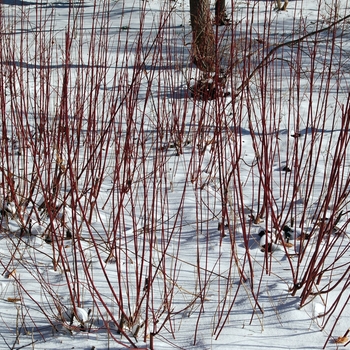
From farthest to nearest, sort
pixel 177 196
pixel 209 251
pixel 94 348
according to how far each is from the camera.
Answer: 1. pixel 177 196
2. pixel 209 251
3. pixel 94 348

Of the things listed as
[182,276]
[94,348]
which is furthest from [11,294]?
[182,276]

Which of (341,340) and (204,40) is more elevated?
(204,40)

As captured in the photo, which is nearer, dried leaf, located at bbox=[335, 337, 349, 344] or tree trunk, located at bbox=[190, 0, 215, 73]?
dried leaf, located at bbox=[335, 337, 349, 344]

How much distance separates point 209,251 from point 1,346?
913mm

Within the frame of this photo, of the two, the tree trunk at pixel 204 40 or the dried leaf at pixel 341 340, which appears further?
the tree trunk at pixel 204 40

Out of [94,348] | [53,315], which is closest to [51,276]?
[53,315]

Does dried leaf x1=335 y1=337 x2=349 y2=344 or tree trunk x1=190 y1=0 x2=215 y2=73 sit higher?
tree trunk x1=190 y1=0 x2=215 y2=73

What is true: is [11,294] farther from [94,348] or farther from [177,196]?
[177,196]

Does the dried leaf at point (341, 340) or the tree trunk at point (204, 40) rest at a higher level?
the tree trunk at point (204, 40)

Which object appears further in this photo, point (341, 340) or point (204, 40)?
point (204, 40)

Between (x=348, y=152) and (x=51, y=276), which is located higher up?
(x=348, y=152)

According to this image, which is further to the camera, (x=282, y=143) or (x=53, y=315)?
(x=282, y=143)

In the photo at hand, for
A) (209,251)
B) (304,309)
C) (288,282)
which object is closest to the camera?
(304,309)

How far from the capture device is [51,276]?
6.48 feet
